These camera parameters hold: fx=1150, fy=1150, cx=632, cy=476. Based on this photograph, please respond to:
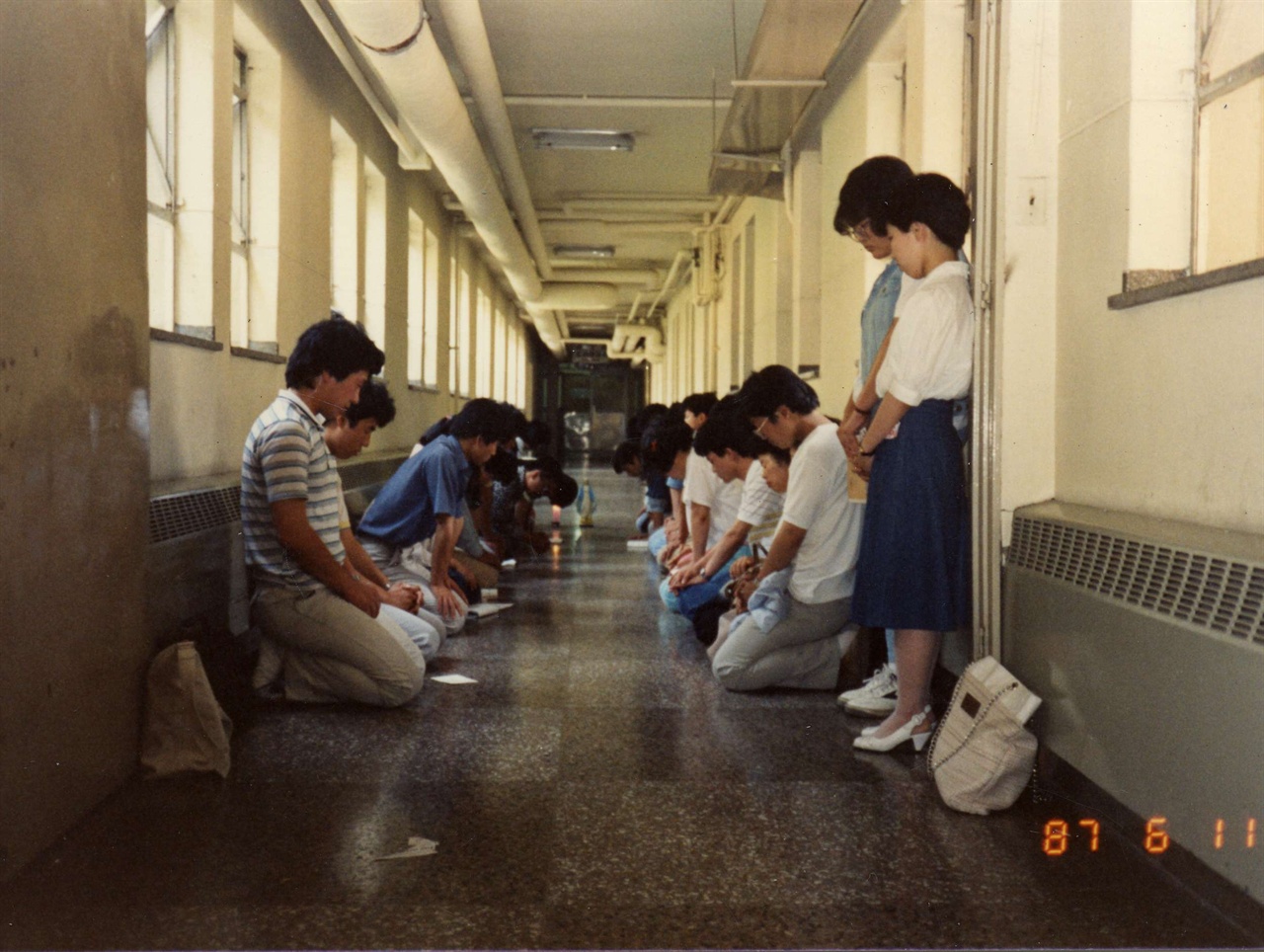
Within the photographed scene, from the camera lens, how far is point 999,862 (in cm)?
256

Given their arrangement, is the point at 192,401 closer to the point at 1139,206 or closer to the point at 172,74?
the point at 172,74

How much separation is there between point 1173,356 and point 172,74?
4200mm

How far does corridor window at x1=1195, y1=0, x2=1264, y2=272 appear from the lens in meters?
2.66

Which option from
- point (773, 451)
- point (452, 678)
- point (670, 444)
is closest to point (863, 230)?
point (773, 451)

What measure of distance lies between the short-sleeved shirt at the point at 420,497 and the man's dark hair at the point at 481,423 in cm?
19

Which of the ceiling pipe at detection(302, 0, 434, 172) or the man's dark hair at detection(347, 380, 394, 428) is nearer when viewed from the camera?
the man's dark hair at detection(347, 380, 394, 428)

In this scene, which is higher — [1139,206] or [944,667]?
[1139,206]

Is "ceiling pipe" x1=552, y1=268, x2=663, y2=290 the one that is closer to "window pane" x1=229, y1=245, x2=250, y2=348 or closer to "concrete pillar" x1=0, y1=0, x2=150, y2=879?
"window pane" x1=229, y1=245, x2=250, y2=348

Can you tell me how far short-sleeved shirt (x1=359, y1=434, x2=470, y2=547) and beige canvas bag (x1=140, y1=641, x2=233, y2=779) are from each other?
6.77ft

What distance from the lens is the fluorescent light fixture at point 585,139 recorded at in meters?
9.65

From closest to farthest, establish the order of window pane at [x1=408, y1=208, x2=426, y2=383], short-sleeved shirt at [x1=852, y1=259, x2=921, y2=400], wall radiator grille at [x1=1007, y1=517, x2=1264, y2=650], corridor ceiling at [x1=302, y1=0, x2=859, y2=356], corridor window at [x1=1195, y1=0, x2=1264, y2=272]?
wall radiator grille at [x1=1007, y1=517, x2=1264, y2=650] < corridor window at [x1=1195, y1=0, x2=1264, y2=272] < short-sleeved shirt at [x1=852, y1=259, x2=921, y2=400] < corridor ceiling at [x1=302, y1=0, x2=859, y2=356] < window pane at [x1=408, y1=208, x2=426, y2=383]

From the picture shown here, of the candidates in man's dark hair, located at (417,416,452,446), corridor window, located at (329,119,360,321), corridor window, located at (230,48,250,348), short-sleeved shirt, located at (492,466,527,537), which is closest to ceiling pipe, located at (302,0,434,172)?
corridor window, located at (329,119,360,321)

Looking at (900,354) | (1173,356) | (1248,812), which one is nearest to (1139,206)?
(1173,356)

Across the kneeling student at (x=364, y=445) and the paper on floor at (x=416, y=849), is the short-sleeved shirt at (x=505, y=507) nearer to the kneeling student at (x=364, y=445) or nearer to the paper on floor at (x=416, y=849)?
the kneeling student at (x=364, y=445)
